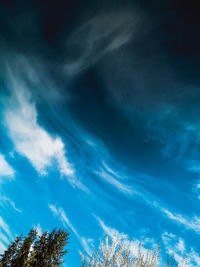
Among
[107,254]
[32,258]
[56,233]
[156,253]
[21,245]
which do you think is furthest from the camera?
[56,233]

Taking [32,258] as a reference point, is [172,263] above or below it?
above

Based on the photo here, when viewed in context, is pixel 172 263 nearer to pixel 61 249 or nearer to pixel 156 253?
pixel 156 253

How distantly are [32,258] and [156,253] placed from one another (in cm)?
2089

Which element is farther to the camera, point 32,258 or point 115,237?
point 32,258

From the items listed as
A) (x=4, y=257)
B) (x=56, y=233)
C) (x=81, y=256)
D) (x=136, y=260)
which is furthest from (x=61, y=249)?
(x=136, y=260)

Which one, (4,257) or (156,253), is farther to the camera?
(4,257)

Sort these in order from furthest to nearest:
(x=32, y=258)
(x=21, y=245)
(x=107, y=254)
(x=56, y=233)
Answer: (x=56, y=233) < (x=21, y=245) < (x=32, y=258) < (x=107, y=254)

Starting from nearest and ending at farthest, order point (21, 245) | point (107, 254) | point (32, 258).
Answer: point (107, 254) < point (32, 258) < point (21, 245)

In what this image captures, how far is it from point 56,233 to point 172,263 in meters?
22.2

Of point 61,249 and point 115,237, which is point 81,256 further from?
point 61,249

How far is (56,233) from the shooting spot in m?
25.3

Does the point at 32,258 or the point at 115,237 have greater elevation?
the point at 115,237

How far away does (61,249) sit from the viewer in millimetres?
23922

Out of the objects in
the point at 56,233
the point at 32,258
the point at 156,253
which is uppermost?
the point at 56,233
